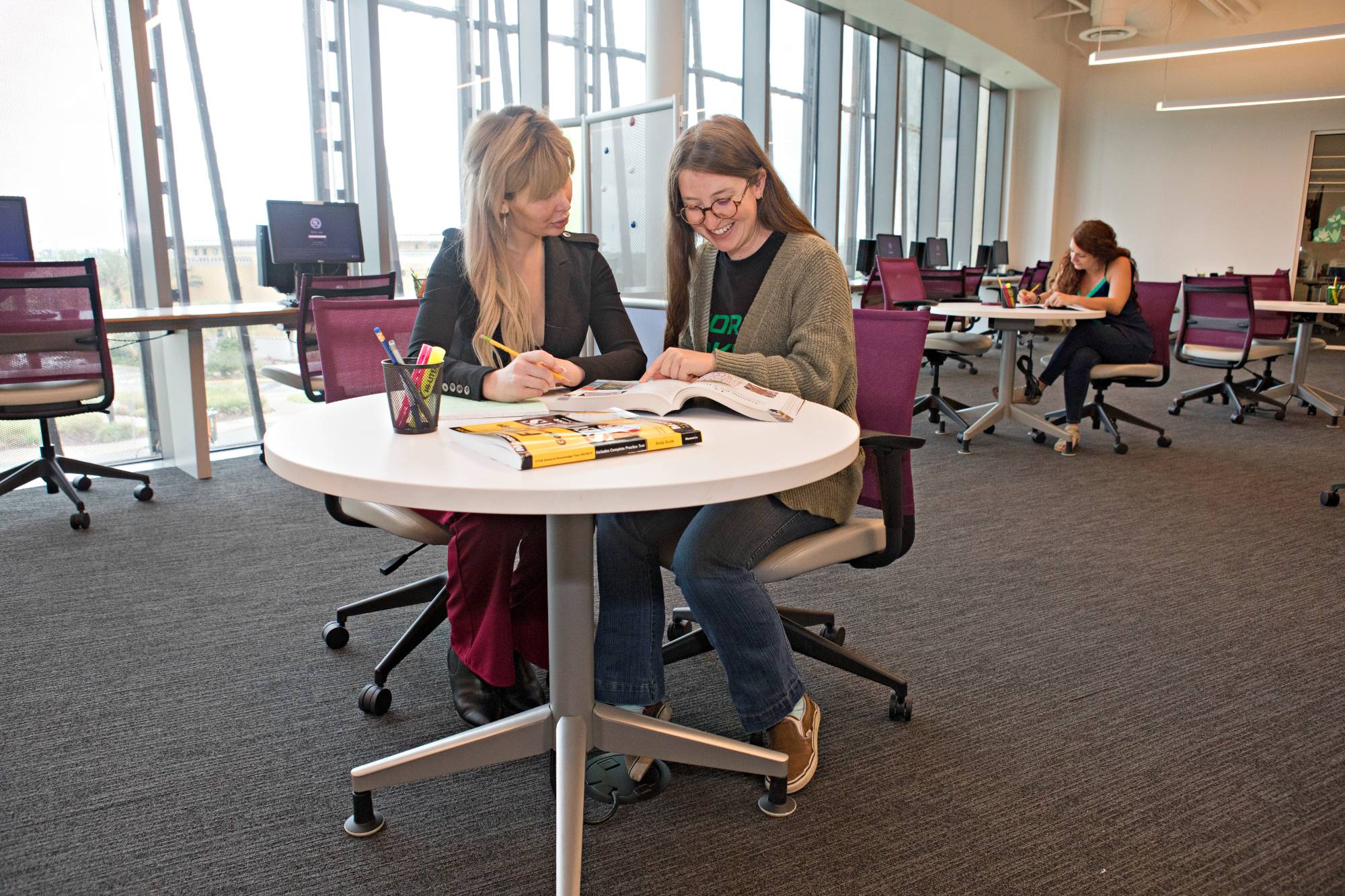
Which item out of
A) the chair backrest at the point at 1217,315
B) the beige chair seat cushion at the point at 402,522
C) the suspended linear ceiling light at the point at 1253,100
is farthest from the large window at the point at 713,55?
the beige chair seat cushion at the point at 402,522

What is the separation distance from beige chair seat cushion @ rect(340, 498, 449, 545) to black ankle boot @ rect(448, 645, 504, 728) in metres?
0.25

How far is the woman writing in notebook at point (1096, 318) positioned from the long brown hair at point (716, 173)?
334cm

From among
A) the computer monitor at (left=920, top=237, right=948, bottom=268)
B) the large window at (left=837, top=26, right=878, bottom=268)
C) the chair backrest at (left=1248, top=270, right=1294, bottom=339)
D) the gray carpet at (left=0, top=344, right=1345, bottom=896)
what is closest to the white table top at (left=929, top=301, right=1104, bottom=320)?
the gray carpet at (left=0, top=344, right=1345, bottom=896)

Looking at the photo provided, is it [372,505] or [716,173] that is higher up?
[716,173]

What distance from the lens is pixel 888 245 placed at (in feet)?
28.5

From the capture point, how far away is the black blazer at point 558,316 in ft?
6.05

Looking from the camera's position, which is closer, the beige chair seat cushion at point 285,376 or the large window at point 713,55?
the beige chair seat cushion at point 285,376

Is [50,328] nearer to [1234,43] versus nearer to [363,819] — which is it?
[363,819]

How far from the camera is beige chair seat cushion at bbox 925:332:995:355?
5.20 meters

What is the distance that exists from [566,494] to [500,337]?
3.15 ft

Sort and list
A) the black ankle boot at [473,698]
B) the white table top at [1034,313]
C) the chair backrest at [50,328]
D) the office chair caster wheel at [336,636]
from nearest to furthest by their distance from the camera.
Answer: the black ankle boot at [473,698], the office chair caster wheel at [336,636], the chair backrest at [50,328], the white table top at [1034,313]

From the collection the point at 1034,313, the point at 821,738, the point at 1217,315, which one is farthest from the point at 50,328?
the point at 1217,315

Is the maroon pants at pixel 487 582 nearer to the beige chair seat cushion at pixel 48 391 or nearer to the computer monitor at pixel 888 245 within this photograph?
the beige chair seat cushion at pixel 48 391

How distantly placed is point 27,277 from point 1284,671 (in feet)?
14.0
